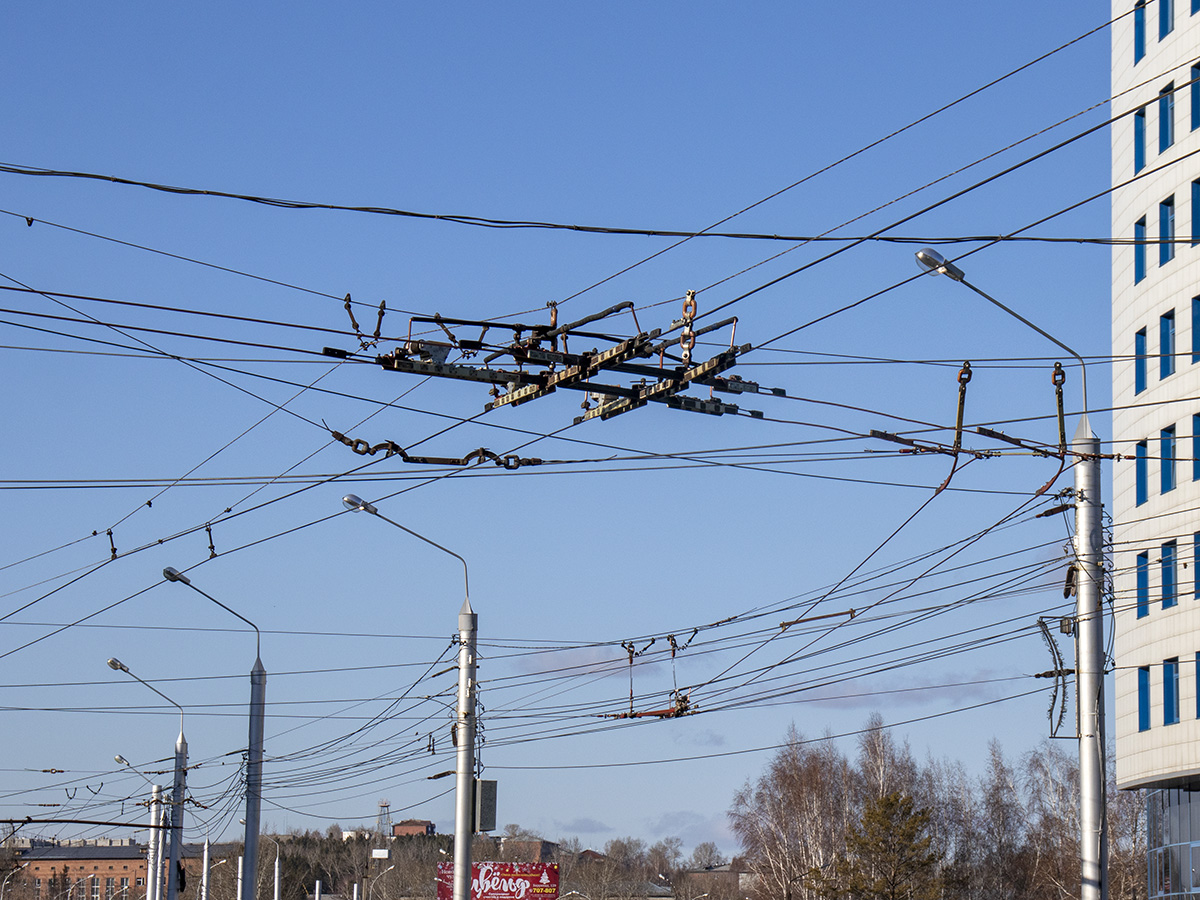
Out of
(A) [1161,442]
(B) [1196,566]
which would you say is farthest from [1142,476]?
(B) [1196,566]

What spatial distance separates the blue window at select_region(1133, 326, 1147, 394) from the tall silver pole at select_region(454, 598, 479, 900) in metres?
29.5

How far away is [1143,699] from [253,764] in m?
30.5

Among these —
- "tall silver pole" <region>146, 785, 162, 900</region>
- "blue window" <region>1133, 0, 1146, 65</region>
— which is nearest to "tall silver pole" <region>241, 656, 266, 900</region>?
"tall silver pole" <region>146, 785, 162, 900</region>

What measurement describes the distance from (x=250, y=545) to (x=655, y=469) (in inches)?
301

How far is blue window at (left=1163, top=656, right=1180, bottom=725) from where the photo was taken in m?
43.7

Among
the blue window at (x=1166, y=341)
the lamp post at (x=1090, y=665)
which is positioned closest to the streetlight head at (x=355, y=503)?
the lamp post at (x=1090, y=665)

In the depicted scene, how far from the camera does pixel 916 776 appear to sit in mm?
94438

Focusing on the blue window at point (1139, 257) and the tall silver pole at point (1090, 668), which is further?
the blue window at point (1139, 257)

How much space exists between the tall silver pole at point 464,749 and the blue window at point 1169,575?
26.6 meters

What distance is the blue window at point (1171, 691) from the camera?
1719 inches

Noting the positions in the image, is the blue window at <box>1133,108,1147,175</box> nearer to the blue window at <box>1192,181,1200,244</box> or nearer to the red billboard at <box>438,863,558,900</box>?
the blue window at <box>1192,181,1200,244</box>

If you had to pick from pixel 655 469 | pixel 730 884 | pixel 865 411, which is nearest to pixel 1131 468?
pixel 655 469

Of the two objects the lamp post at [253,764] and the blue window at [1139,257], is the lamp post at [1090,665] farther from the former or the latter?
the blue window at [1139,257]

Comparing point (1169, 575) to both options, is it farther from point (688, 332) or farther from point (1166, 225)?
point (688, 332)
